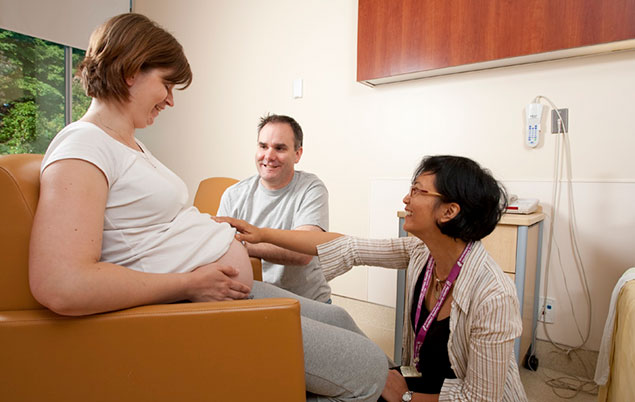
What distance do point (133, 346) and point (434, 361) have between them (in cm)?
81

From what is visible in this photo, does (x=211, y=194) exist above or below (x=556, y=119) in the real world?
below

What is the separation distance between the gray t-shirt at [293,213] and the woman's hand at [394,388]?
1.95 feet

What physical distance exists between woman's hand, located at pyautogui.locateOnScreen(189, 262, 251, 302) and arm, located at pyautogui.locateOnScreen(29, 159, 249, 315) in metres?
0.12

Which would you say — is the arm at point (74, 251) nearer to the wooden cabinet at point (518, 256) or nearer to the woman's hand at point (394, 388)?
the woman's hand at point (394, 388)

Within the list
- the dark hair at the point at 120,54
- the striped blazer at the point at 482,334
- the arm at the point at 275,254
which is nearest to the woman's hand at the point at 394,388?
the striped blazer at the point at 482,334

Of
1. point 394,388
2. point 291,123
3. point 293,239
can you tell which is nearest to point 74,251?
point 293,239

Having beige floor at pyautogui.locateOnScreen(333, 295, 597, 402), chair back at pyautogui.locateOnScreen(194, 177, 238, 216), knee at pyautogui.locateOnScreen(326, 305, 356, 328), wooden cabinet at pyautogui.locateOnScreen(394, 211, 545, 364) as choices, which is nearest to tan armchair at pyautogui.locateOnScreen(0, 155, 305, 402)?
knee at pyautogui.locateOnScreen(326, 305, 356, 328)

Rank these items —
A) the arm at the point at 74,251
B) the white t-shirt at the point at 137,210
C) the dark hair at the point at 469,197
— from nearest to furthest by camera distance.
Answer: the arm at the point at 74,251 → the white t-shirt at the point at 137,210 → the dark hair at the point at 469,197

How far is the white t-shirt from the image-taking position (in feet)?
2.67

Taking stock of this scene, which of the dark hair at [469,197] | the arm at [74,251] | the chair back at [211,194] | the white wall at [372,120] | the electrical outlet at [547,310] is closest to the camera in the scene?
the arm at [74,251]

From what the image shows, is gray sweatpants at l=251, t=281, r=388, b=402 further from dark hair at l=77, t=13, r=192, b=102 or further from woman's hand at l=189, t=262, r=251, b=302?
dark hair at l=77, t=13, r=192, b=102

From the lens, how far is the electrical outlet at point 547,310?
2006mm

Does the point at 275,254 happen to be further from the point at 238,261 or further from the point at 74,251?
the point at 74,251

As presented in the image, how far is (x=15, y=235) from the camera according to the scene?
0.76m
